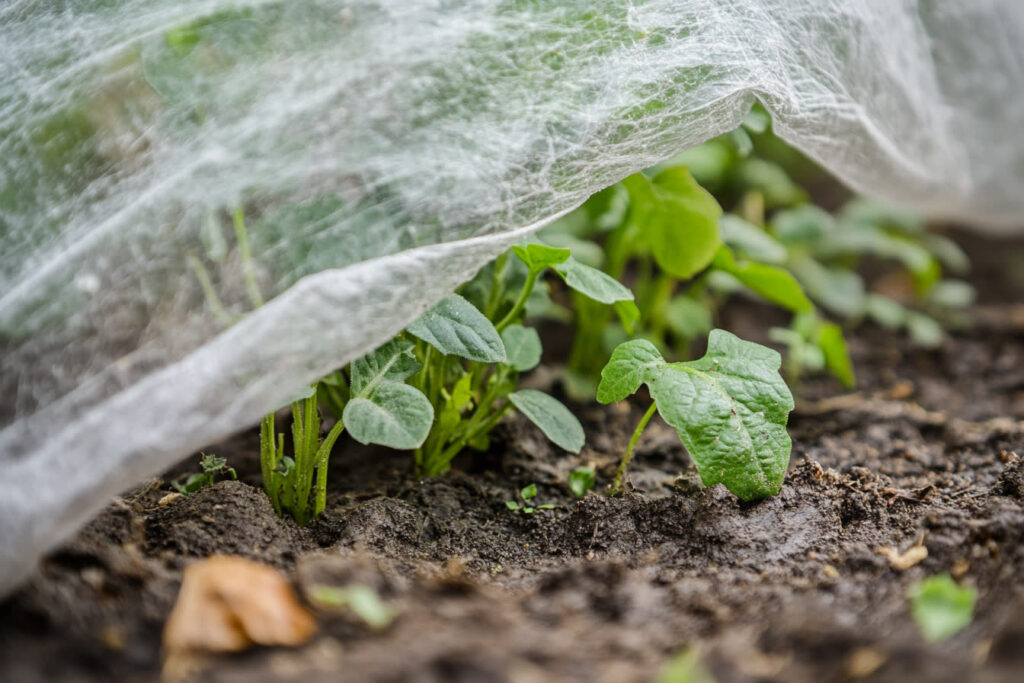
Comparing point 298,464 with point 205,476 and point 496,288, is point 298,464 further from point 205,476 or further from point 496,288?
point 496,288

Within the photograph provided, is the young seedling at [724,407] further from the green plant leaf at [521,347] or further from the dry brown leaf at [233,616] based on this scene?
the dry brown leaf at [233,616]

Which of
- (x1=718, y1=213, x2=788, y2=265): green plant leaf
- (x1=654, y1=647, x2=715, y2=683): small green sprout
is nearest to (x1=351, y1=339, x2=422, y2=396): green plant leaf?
(x1=654, y1=647, x2=715, y2=683): small green sprout

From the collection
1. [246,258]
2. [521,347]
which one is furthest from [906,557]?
[246,258]

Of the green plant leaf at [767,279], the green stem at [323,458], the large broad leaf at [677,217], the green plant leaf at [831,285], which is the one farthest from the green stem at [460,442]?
the green plant leaf at [831,285]

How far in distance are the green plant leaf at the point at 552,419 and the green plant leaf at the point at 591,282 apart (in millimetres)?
191

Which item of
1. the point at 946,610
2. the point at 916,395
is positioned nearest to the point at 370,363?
the point at 946,610

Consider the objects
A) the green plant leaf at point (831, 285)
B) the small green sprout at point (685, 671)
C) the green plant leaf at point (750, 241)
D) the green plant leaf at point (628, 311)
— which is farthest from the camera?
the green plant leaf at point (831, 285)

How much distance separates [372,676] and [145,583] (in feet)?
0.97

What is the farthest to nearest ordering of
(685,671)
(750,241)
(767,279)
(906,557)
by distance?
(750,241)
(767,279)
(906,557)
(685,671)

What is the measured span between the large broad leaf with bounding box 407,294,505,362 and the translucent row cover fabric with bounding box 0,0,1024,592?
43 millimetres

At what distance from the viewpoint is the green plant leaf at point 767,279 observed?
1367mm

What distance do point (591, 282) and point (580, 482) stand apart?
34cm

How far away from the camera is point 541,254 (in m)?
1.06

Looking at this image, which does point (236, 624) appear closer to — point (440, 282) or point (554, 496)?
point (440, 282)
